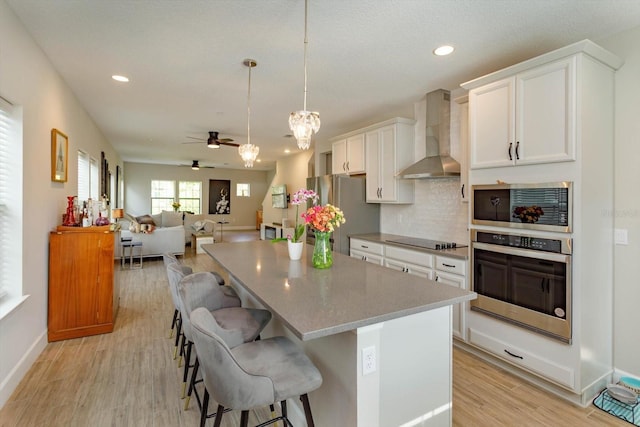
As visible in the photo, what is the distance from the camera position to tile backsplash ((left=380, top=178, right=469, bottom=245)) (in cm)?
357

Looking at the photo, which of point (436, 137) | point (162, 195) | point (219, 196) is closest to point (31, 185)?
point (436, 137)

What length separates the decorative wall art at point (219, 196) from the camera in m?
13.1

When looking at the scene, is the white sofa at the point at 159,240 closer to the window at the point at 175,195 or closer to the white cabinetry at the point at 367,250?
the white cabinetry at the point at 367,250

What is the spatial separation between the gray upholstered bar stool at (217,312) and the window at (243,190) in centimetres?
1184

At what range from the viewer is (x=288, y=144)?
7.35 meters

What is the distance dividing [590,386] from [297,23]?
3259mm

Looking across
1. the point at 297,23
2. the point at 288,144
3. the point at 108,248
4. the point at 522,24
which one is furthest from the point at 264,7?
the point at 288,144

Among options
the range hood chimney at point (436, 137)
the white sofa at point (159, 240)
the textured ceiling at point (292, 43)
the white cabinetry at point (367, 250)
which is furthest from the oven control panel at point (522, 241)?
the white sofa at point (159, 240)

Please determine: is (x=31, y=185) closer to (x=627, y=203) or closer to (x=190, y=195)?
(x=627, y=203)

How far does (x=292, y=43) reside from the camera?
261cm

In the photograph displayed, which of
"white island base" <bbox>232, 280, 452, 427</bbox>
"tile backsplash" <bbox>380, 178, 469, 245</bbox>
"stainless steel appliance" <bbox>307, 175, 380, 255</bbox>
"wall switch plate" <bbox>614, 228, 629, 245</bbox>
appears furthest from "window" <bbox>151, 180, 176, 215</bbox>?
"wall switch plate" <bbox>614, 228, 629, 245</bbox>

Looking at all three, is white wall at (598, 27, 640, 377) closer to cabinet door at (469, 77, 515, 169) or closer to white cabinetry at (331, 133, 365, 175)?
cabinet door at (469, 77, 515, 169)

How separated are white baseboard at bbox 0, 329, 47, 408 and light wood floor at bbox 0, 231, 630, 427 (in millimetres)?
37

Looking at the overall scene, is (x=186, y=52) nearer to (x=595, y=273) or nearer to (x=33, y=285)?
(x=33, y=285)
